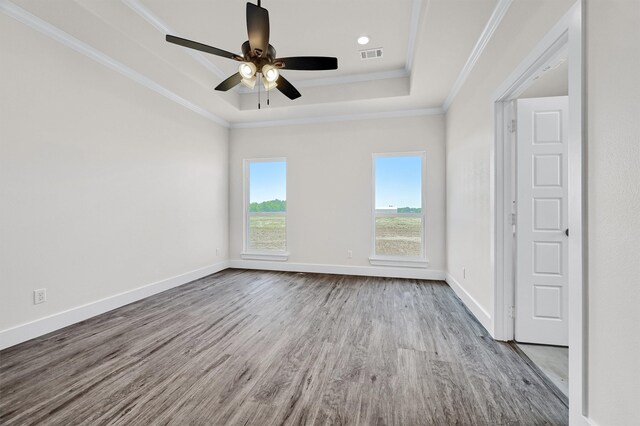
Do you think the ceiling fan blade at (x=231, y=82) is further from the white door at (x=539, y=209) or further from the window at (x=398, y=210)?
the window at (x=398, y=210)

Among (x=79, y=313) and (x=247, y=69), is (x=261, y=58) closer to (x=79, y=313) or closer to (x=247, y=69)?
(x=247, y=69)

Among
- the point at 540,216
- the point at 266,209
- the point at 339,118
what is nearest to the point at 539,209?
the point at 540,216

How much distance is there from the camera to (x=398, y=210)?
4.80m

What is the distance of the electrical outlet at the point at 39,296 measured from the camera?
8.18 ft

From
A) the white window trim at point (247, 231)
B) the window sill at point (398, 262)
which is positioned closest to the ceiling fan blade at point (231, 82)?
the white window trim at point (247, 231)

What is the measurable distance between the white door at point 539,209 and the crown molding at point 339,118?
2.30 m

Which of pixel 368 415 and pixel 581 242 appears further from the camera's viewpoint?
pixel 368 415

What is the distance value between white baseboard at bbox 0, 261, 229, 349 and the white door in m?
4.13

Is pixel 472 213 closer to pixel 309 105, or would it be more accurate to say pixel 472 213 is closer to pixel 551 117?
pixel 551 117

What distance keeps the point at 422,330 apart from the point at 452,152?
8.54 feet

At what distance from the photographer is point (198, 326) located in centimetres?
278

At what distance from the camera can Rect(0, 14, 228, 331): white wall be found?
237 cm

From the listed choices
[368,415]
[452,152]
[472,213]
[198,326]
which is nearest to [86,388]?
[198,326]
